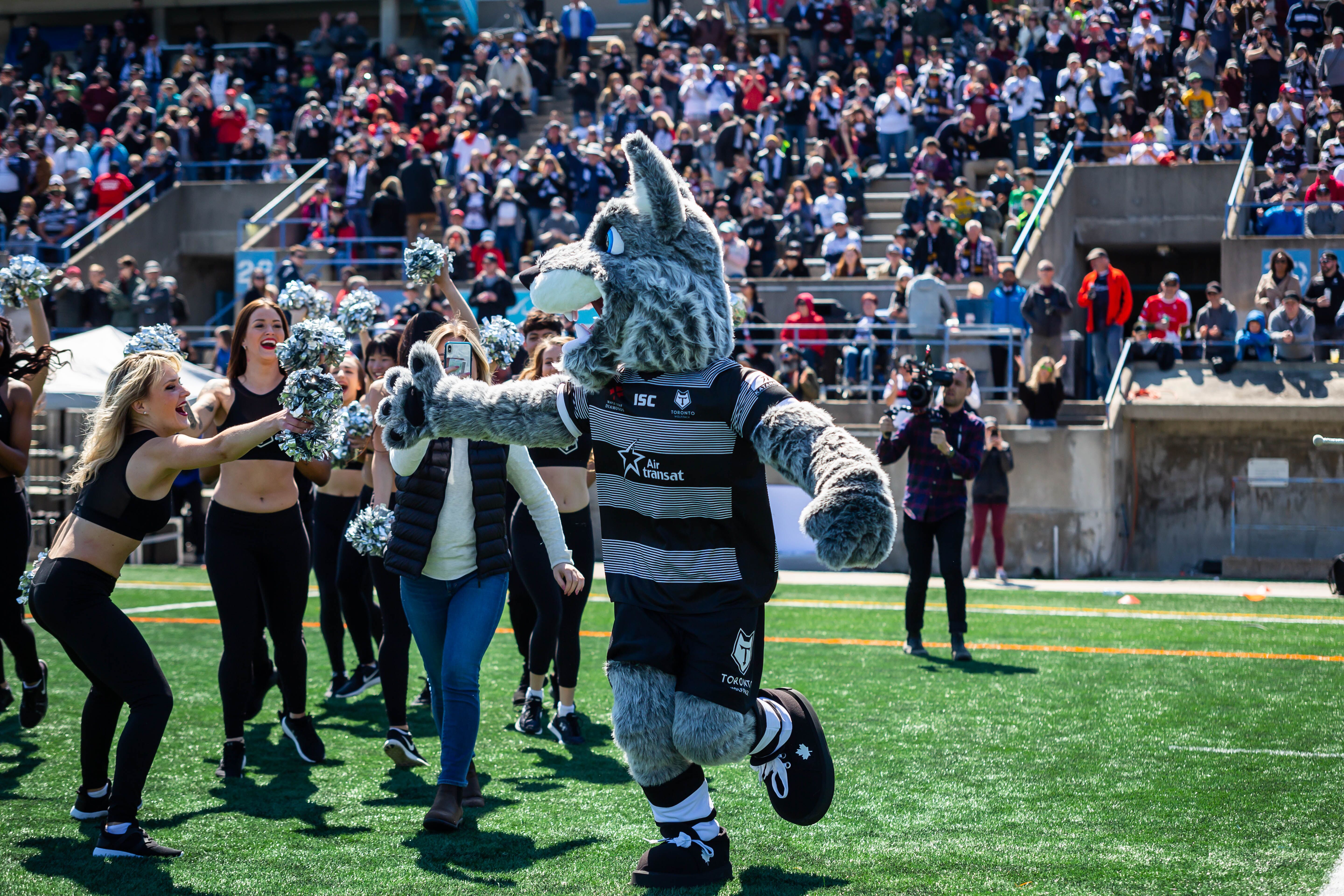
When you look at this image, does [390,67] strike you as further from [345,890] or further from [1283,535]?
[345,890]

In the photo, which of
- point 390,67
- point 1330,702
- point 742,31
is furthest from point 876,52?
point 1330,702

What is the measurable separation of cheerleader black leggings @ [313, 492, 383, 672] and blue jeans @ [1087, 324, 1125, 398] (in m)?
10.7

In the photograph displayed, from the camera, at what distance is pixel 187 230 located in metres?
23.9

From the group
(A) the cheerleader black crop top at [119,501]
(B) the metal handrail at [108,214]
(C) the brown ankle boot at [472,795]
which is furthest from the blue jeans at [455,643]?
(B) the metal handrail at [108,214]

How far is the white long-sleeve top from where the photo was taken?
17.8 ft

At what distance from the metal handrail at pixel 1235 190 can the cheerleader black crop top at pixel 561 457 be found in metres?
12.9

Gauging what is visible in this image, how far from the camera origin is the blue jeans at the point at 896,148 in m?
20.1

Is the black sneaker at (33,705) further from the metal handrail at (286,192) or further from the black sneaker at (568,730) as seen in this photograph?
the metal handrail at (286,192)

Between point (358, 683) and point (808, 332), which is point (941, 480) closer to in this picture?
point (358, 683)

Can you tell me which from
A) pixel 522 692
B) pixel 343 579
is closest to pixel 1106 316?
pixel 522 692

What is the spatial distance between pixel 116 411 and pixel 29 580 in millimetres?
936

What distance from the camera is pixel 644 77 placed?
22078 mm

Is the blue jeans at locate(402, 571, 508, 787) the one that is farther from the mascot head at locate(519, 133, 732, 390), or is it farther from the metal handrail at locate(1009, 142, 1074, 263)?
the metal handrail at locate(1009, 142, 1074, 263)

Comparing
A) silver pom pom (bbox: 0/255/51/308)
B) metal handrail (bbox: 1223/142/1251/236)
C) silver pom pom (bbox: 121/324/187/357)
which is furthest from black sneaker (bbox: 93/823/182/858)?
metal handrail (bbox: 1223/142/1251/236)
